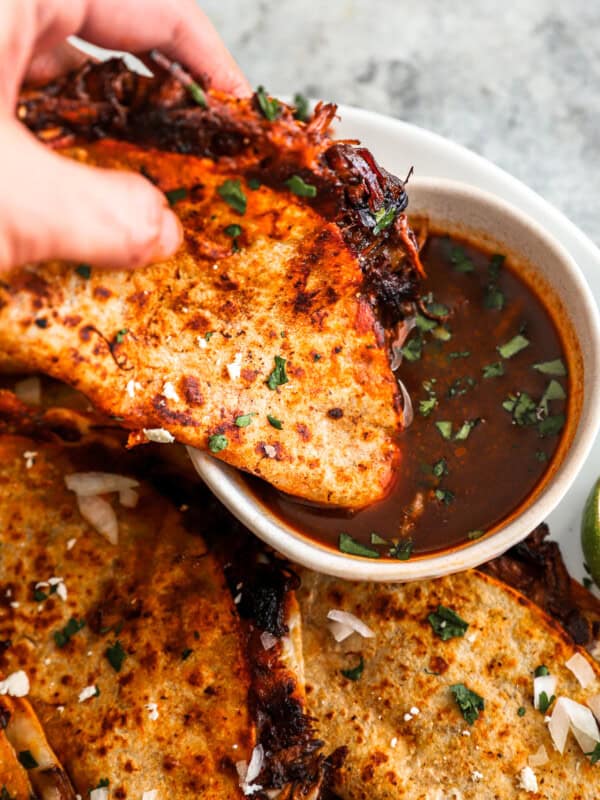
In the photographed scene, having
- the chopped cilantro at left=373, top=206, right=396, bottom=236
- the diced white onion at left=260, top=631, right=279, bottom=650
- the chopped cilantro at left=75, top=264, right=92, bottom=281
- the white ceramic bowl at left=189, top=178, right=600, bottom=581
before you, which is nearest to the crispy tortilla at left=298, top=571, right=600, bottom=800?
the diced white onion at left=260, top=631, right=279, bottom=650

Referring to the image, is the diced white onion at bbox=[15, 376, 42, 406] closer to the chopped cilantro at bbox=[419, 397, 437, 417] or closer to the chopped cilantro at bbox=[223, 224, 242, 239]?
the chopped cilantro at bbox=[223, 224, 242, 239]

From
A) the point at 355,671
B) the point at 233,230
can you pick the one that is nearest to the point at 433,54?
the point at 233,230

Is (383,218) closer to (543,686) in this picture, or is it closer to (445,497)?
(445,497)

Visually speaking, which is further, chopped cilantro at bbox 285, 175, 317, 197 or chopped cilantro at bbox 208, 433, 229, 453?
chopped cilantro at bbox 208, 433, 229, 453

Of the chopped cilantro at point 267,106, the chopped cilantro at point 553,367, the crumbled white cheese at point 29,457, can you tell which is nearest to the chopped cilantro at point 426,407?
the chopped cilantro at point 553,367

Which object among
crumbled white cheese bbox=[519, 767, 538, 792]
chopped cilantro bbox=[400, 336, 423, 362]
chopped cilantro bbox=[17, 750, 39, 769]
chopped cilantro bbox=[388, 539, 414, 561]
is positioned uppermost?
chopped cilantro bbox=[400, 336, 423, 362]
